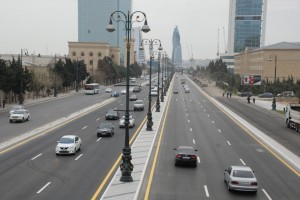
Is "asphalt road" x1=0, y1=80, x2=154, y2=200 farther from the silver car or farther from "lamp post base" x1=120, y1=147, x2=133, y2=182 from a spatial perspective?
the silver car

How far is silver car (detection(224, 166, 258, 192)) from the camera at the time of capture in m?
20.7

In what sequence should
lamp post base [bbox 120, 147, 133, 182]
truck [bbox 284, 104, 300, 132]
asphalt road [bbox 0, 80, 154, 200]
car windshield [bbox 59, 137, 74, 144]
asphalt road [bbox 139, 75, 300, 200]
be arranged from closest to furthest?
asphalt road [bbox 0, 80, 154, 200]
asphalt road [bbox 139, 75, 300, 200]
lamp post base [bbox 120, 147, 133, 182]
car windshield [bbox 59, 137, 74, 144]
truck [bbox 284, 104, 300, 132]

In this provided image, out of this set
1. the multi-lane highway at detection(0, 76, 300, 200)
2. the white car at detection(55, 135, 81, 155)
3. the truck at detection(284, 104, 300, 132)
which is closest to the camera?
the multi-lane highway at detection(0, 76, 300, 200)

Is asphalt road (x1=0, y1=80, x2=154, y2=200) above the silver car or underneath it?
underneath

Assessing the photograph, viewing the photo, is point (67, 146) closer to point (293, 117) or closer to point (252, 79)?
point (293, 117)

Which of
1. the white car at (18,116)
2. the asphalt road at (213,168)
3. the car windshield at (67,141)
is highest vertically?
the car windshield at (67,141)

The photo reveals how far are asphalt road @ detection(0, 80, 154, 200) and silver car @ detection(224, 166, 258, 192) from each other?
705 cm

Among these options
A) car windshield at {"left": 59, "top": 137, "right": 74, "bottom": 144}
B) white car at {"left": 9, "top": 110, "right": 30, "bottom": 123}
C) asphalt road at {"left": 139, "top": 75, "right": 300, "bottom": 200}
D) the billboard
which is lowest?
asphalt road at {"left": 139, "top": 75, "right": 300, "bottom": 200}

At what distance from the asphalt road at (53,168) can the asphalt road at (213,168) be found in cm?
343

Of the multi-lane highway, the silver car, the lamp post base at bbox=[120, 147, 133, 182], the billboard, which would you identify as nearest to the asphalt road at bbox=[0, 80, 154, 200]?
the multi-lane highway

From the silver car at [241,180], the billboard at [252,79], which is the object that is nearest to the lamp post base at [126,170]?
the silver car at [241,180]

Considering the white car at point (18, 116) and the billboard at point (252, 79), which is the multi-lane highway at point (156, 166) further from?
the billboard at point (252, 79)

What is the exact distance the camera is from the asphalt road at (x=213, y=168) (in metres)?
20.9

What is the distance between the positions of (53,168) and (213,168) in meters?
10.2
